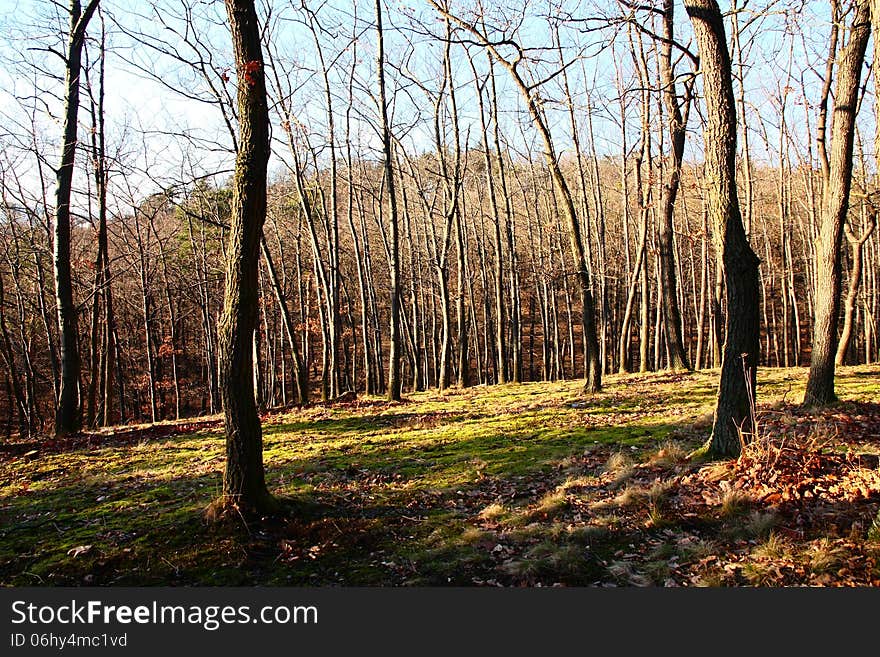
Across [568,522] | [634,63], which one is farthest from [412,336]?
[568,522]

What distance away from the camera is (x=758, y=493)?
15.0 ft

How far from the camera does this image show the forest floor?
3.83 meters

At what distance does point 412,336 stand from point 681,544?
2256cm

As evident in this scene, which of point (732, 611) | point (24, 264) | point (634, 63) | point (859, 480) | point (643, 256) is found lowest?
point (732, 611)

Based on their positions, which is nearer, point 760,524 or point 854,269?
point 760,524

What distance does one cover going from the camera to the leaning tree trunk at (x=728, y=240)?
17.9ft

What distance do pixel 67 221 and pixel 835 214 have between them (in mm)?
13388

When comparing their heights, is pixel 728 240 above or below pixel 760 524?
above

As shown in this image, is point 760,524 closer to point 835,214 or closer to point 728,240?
point 728,240

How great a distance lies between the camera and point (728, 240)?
5.49 m

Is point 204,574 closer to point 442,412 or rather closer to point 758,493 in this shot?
point 758,493


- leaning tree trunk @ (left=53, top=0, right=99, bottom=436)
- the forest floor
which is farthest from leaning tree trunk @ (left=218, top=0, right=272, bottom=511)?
leaning tree trunk @ (left=53, top=0, right=99, bottom=436)

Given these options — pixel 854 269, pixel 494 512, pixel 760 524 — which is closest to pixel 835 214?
pixel 760 524

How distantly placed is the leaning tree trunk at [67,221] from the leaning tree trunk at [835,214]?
506 inches
